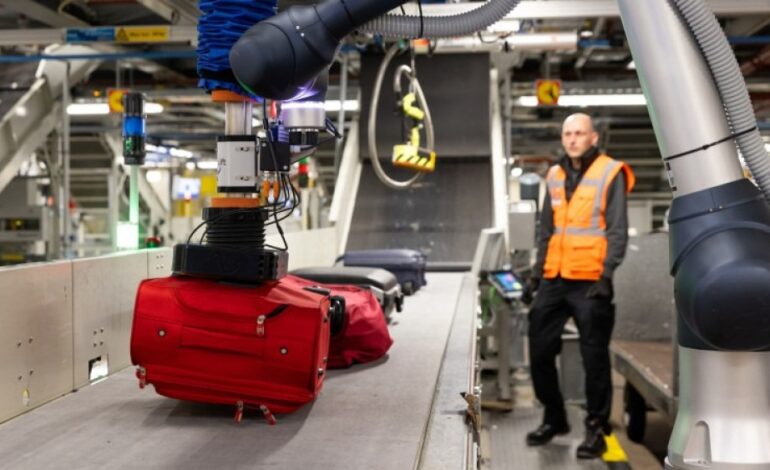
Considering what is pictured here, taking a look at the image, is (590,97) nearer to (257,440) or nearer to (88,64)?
(88,64)

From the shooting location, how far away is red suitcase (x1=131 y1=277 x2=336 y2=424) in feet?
6.70

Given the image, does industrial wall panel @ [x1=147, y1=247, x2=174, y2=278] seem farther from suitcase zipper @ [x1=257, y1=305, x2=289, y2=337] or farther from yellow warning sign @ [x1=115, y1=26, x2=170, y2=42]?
yellow warning sign @ [x1=115, y1=26, x2=170, y2=42]

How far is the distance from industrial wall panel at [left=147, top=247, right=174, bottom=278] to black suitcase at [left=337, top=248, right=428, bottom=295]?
→ 1.77 m

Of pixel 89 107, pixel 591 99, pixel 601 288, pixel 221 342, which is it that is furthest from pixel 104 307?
pixel 89 107

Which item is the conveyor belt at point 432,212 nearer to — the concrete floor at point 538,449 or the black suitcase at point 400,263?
the concrete floor at point 538,449

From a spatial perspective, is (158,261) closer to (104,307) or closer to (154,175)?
(104,307)

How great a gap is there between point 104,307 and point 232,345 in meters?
0.70

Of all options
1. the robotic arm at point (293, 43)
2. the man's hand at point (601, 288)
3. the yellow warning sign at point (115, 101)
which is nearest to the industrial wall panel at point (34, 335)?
the robotic arm at point (293, 43)

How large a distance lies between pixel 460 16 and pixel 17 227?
848 centimetres

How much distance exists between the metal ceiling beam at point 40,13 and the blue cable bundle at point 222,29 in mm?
4716

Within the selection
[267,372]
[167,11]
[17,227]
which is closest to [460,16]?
[267,372]

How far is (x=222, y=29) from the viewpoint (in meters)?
2.08

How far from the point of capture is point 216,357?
6.84 ft

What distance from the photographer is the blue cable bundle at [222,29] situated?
2.07 metres
